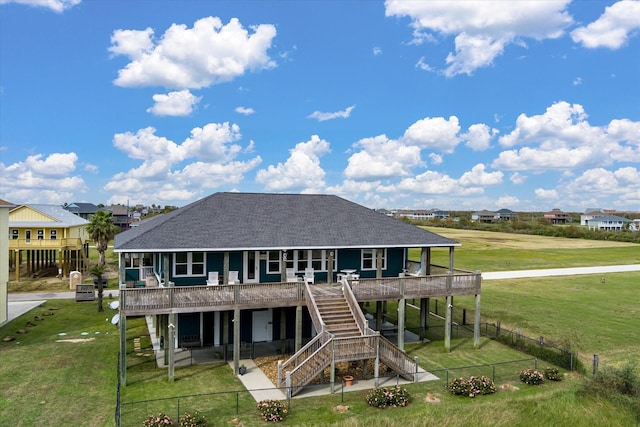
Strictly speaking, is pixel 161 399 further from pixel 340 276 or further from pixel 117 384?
pixel 340 276

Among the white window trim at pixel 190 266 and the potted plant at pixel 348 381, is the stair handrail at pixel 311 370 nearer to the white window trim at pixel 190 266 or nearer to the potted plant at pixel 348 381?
the potted plant at pixel 348 381

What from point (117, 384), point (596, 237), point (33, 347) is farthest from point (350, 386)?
point (596, 237)

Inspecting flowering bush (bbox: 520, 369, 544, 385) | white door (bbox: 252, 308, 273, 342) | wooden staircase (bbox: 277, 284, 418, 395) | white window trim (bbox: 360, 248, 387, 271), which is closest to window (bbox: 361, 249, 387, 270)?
white window trim (bbox: 360, 248, 387, 271)

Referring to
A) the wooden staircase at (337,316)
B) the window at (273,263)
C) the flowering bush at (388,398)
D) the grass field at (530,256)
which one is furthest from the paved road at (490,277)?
the flowering bush at (388,398)

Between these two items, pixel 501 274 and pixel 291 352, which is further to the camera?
pixel 501 274

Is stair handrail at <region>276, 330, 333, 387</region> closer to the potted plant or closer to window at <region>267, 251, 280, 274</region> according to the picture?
the potted plant
